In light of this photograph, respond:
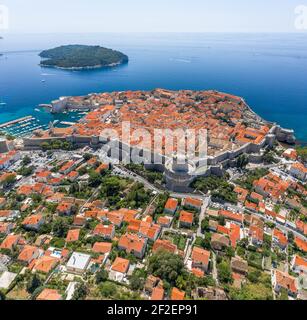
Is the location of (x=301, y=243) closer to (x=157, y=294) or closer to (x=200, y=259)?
(x=200, y=259)

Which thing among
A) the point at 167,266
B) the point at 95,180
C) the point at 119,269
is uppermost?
the point at 95,180

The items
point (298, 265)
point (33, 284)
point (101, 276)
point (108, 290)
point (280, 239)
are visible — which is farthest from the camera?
point (280, 239)

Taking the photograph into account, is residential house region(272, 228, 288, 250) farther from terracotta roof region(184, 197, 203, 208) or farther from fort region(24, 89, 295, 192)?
fort region(24, 89, 295, 192)

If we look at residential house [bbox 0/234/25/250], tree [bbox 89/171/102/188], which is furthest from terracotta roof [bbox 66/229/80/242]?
tree [bbox 89/171/102/188]

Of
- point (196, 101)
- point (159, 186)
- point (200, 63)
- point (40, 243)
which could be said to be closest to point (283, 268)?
point (159, 186)

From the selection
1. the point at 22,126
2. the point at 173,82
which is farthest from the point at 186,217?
the point at 173,82
